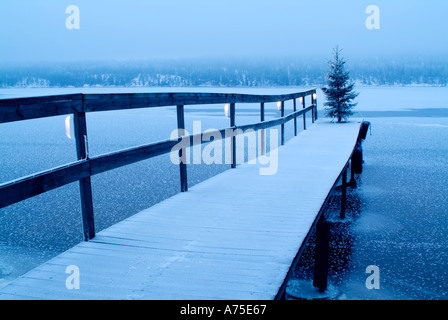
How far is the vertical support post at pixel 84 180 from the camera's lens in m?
3.27

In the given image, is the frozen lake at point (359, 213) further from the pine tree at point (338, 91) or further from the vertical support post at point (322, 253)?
the pine tree at point (338, 91)

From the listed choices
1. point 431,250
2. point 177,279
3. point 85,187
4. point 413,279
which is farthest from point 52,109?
point 431,250

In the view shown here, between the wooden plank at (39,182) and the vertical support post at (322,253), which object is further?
the vertical support post at (322,253)

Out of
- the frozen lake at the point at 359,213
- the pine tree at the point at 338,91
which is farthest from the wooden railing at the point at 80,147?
the pine tree at the point at 338,91

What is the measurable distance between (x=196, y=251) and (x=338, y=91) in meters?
18.0

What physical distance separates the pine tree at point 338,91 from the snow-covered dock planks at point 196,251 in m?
14.5

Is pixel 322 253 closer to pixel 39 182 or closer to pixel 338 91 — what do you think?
pixel 39 182

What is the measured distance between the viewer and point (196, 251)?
10.8 ft

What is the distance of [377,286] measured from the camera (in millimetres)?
4527

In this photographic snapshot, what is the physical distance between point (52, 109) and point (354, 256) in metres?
4.09

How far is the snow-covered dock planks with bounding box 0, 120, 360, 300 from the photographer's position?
265 cm

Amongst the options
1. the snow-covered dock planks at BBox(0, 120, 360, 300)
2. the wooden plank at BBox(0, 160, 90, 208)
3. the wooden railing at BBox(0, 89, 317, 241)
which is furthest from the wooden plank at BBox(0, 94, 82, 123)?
the snow-covered dock planks at BBox(0, 120, 360, 300)

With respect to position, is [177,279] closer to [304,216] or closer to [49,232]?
[304,216]

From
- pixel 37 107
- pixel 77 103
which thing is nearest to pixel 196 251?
pixel 77 103
